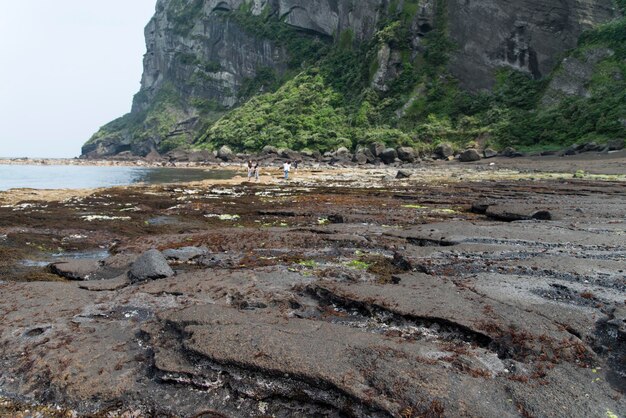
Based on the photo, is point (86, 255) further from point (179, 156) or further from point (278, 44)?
point (278, 44)

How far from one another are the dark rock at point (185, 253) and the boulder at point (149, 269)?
111 centimetres

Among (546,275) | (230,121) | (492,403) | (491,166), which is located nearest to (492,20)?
(491,166)

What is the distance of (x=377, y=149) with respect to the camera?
54188mm

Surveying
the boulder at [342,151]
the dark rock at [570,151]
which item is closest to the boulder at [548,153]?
the dark rock at [570,151]

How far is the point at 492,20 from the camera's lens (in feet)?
196

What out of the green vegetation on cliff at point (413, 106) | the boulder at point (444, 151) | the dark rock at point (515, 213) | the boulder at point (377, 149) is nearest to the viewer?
the dark rock at point (515, 213)

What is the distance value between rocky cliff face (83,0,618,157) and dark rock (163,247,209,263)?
193 feet

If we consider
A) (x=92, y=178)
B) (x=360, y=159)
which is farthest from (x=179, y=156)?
(x=360, y=159)

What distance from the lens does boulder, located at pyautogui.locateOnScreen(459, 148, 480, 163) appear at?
4672cm

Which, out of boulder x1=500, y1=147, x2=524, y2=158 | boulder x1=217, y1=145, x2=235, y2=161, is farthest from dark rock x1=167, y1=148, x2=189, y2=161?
boulder x1=500, y1=147, x2=524, y2=158

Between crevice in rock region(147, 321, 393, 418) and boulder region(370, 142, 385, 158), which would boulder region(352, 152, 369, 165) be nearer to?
boulder region(370, 142, 385, 158)

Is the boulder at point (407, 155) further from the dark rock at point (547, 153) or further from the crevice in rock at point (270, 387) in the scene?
the crevice in rock at point (270, 387)

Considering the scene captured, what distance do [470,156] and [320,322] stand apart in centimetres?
4555

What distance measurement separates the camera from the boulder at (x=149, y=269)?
744 cm
